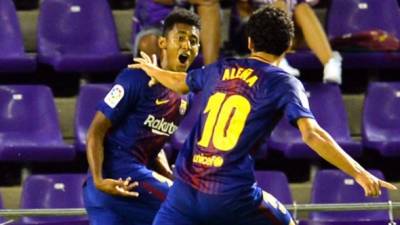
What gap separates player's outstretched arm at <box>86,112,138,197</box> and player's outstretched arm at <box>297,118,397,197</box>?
4.00ft

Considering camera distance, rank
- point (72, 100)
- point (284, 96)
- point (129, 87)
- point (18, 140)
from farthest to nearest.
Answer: point (72, 100)
point (18, 140)
point (129, 87)
point (284, 96)

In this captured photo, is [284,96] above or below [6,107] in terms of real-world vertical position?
above

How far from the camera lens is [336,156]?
453cm

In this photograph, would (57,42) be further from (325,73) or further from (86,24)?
(325,73)

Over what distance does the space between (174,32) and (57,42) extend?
239cm

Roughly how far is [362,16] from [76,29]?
1.94m

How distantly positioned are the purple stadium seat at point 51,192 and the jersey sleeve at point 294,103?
262cm

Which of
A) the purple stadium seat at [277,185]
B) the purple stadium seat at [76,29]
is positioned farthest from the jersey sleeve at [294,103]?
the purple stadium seat at [76,29]

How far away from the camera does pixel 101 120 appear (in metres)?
5.61

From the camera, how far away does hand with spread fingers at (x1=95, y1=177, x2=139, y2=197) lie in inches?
219

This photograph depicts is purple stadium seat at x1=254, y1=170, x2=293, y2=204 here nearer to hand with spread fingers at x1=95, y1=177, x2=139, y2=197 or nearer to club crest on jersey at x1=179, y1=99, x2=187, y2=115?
club crest on jersey at x1=179, y1=99, x2=187, y2=115

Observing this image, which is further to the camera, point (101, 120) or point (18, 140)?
point (18, 140)

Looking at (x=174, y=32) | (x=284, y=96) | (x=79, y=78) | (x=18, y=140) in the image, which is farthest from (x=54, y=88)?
(x=284, y=96)

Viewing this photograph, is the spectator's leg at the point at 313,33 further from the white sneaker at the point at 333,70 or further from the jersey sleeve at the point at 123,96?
the jersey sleeve at the point at 123,96
